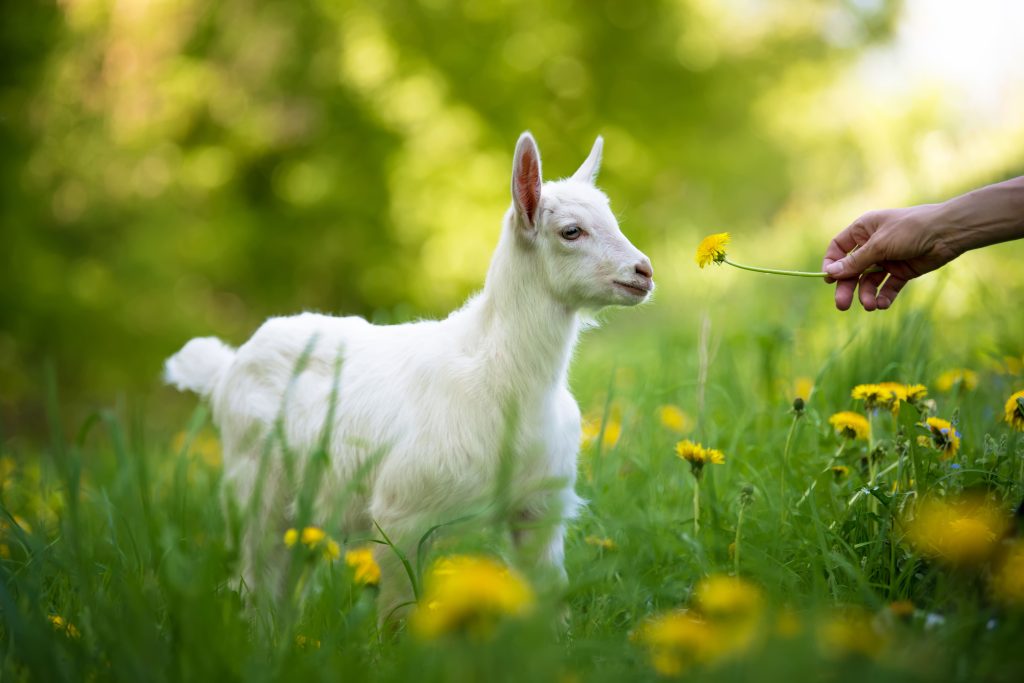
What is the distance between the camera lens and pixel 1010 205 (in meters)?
1.97

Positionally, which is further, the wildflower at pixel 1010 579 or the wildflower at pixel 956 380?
the wildflower at pixel 956 380

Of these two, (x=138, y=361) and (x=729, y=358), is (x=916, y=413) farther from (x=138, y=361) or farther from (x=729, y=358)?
(x=138, y=361)

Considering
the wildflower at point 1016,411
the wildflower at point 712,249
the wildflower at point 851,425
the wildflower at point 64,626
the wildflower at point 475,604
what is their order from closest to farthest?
the wildflower at point 475,604 → the wildflower at point 64,626 → the wildflower at point 1016,411 → the wildflower at point 712,249 → the wildflower at point 851,425

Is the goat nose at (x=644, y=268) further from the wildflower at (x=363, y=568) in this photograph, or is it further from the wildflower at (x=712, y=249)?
the wildflower at (x=363, y=568)

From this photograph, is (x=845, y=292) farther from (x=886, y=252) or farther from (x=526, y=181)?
(x=526, y=181)

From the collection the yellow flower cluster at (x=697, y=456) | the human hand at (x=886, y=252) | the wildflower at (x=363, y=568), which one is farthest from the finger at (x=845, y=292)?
the wildflower at (x=363, y=568)

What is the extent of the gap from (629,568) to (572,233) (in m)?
0.96

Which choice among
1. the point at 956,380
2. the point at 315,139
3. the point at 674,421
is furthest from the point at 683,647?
the point at 315,139

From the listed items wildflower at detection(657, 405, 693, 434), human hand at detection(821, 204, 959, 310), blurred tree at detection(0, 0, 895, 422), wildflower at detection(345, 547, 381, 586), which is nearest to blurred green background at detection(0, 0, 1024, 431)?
blurred tree at detection(0, 0, 895, 422)

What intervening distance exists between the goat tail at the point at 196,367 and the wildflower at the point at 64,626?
1507mm

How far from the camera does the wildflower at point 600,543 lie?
7.62 ft

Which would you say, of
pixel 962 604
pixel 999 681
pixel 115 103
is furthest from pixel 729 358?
pixel 115 103

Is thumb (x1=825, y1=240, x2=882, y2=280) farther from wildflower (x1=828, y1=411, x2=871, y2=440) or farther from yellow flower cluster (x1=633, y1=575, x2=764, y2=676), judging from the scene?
yellow flower cluster (x1=633, y1=575, x2=764, y2=676)

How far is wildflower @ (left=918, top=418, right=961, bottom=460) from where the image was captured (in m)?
1.99
